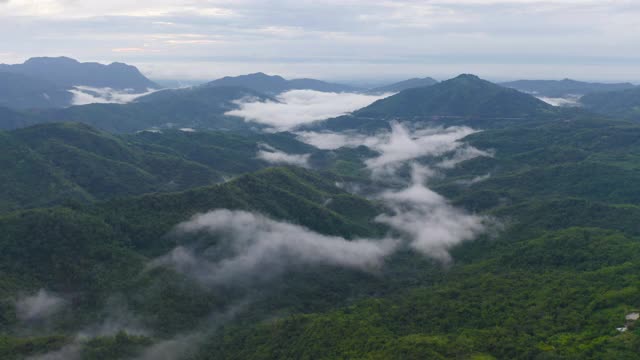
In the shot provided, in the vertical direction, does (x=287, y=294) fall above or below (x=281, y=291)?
below

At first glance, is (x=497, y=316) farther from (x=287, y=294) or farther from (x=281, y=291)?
(x=281, y=291)

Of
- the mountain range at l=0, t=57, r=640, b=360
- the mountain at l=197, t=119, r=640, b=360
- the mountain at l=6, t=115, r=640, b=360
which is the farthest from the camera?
the mountain range at l=0, t=57, r=640, b=360

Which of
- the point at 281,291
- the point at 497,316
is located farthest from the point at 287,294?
the point at 497,316

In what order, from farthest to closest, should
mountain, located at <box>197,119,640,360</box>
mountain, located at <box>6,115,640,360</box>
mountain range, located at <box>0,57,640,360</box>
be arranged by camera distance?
1. mountain range, located at <box>0,57,640,360</box>
2. mountain, located at <box>6,115,640,360</box>
3. mountain, located at <box>197,119,640,360</box>

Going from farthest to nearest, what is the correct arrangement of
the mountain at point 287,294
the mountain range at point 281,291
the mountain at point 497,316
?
the mountain range at point 281,291, the mountain at point 287,294, the mountain at point 497,316

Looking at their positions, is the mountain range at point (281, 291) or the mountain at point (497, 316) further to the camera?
the mountain range at point (281, 291)

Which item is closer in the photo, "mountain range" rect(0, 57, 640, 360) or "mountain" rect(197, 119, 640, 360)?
"mountain" rect(197, 119, 640, 360)

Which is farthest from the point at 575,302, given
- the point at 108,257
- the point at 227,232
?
the point at 108,257

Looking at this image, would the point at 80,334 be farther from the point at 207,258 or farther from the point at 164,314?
the point at 207,258

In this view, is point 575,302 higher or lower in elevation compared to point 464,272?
higher

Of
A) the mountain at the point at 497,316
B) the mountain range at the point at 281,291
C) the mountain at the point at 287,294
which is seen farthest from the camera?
the mountain range at the point at 281,291

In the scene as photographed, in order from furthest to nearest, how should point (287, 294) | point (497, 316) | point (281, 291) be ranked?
point (281, 291) < point (287, 294) < point (497, 316)
